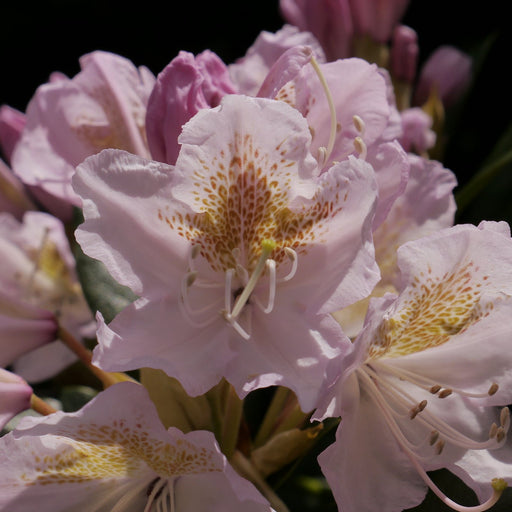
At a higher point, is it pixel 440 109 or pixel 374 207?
pixel 374 207

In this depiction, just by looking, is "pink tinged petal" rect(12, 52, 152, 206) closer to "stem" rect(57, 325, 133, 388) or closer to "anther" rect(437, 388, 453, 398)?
"stem" rect(57, 325, 133, 388)

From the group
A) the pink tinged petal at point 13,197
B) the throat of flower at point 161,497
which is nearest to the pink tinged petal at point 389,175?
the throat of flower at point 161,497

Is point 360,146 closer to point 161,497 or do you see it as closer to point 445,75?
point 161,497

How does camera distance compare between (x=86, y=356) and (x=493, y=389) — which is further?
(x=86, y=356)

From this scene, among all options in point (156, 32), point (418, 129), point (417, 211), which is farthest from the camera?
point (156, 32)

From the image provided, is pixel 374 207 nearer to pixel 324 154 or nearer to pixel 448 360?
pixel 324 154

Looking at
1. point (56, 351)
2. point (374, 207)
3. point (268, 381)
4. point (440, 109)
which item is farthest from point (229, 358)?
point (440, 109)

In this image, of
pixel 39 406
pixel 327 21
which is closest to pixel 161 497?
pixel 39 406
